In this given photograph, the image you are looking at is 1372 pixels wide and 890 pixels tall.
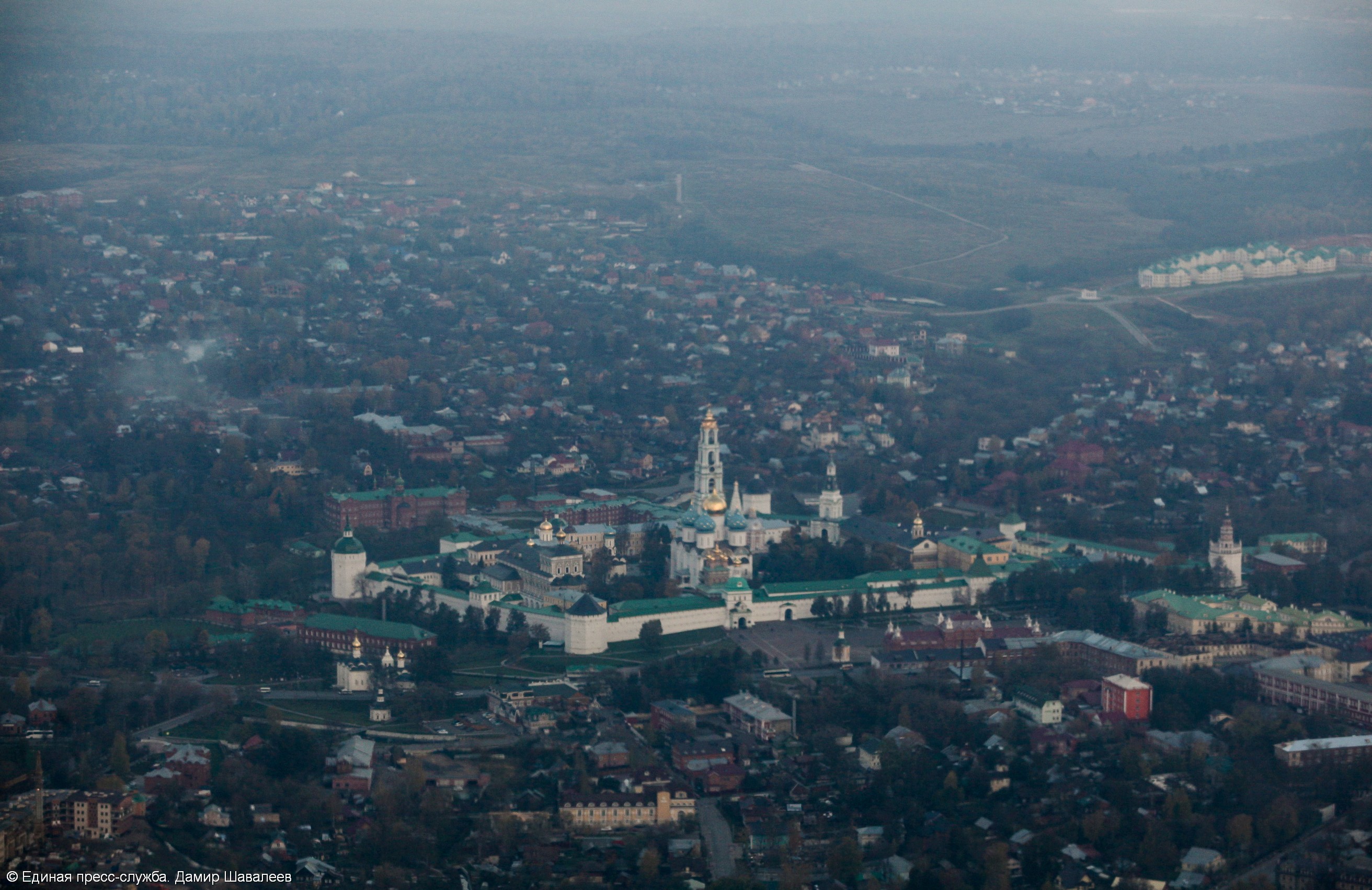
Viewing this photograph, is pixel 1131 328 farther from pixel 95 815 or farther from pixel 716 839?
pixel 95 815

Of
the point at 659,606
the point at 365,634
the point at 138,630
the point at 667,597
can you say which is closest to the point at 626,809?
the point at 365,634

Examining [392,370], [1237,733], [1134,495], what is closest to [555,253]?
[392,370]

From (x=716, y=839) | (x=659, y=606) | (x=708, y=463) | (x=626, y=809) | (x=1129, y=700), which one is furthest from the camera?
(x=708, y=463)

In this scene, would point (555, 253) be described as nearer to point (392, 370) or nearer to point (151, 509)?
point (392, 370)

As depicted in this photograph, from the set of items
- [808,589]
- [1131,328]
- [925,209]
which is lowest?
[925,209]

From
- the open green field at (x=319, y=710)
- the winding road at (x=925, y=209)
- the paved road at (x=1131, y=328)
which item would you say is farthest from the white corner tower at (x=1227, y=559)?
the winding road at (x=925, y=209)

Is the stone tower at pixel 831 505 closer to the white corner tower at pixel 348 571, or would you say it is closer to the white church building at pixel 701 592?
the white church building at pixel 701 592
